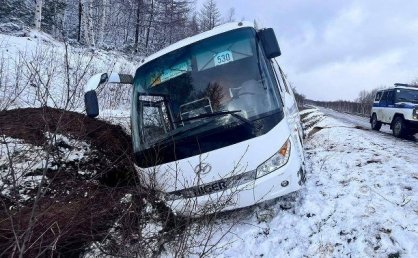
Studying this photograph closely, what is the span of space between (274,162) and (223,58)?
1.56 metres

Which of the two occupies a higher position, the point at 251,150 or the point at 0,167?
the point at 251,150

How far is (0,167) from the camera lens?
5004mm

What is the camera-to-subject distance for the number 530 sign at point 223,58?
181 inches

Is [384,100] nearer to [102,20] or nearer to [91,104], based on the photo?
[91,104]

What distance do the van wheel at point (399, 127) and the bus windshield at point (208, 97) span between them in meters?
10.6

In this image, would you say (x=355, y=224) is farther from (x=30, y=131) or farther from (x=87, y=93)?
(x=30, y=131)

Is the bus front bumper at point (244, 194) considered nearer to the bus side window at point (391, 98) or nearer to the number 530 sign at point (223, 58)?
the number 530 sign at point (223, 58)

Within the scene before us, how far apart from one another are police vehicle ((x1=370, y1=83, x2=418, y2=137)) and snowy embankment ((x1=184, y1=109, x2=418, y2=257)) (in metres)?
7.93

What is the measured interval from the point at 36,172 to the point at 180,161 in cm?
249

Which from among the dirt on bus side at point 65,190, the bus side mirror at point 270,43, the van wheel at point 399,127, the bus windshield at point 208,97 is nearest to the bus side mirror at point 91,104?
the dirt on bus side at point 65,190

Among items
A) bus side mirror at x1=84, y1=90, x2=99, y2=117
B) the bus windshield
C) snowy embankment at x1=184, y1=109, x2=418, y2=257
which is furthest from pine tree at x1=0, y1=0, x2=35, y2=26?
snowy embankment at x1=184, y1=109, x2=418, y2=257

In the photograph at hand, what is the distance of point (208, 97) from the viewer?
4469 millimetres

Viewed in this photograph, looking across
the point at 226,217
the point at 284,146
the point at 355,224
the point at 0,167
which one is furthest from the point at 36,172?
the point at 355,224

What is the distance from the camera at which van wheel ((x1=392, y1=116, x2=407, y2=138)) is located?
1288 centimetres
